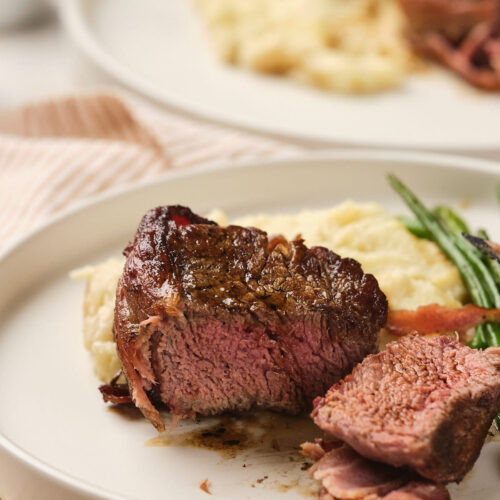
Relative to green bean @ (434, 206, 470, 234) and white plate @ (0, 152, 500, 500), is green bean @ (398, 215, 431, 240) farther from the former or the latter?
white plate @ (0, 152, 500, 500)

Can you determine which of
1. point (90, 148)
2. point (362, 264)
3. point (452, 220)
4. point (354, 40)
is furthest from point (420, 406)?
point (354, 40)

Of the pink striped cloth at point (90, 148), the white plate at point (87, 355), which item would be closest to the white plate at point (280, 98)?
the pink striped cloth at point (90, 148)

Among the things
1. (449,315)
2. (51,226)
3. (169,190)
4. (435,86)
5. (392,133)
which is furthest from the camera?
(435,86)

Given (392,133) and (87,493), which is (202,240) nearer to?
(87,493)

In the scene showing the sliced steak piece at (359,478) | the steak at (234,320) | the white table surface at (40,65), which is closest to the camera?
the sliced steak piece at (359,478)

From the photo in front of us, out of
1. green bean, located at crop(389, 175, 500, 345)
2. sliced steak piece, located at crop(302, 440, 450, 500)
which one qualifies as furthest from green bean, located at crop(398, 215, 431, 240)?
sliced steak piece, located at crop(302, 440, 450, 500)

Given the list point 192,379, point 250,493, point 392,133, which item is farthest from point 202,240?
point 392,133

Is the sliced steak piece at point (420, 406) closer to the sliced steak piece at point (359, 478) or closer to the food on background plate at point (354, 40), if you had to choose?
the sliced steak piece at point (359, 478)
